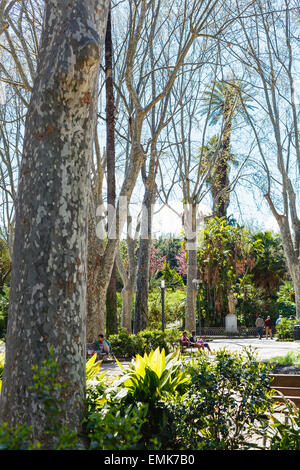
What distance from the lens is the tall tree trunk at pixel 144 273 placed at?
632 inches

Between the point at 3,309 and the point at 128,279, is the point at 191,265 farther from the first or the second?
the point at 3,309

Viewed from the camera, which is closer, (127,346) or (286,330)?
(127,346)

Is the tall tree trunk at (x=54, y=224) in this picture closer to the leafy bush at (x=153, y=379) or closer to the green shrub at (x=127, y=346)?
the leafy bush at (x=153, y=379)

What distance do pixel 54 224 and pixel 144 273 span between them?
1310 cm

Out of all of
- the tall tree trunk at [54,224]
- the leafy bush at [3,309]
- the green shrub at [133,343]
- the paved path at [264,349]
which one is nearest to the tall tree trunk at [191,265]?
the paved path at [264,349]

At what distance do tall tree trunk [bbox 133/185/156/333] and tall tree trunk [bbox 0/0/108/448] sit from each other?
12.7m

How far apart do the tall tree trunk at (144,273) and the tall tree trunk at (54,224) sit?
1267cm

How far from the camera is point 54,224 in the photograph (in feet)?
11.0

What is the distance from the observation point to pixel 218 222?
29469 millimetres

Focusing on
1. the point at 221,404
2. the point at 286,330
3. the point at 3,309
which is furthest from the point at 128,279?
the point at 221,404

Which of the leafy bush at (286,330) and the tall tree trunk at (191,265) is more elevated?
the tall tree trunk at (191,265)

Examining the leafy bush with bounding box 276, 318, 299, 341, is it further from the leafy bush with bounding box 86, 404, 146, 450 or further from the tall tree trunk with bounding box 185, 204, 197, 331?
the leafy bush with bounding box 86, 404, 146, 450

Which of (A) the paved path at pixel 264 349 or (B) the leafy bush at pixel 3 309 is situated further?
(B) the leafy bush at pixel 3 309
